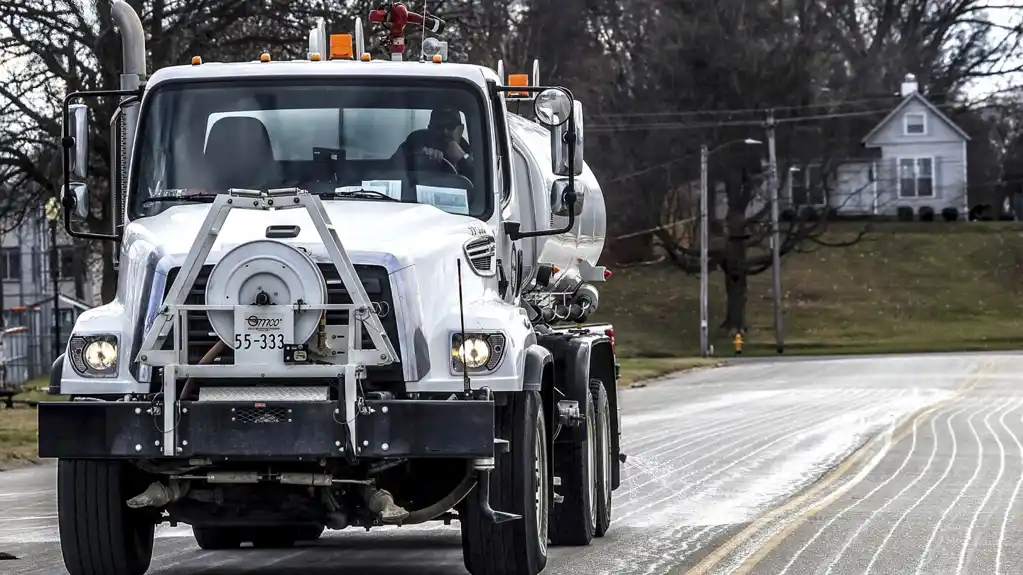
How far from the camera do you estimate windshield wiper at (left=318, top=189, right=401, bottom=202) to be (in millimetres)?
9688

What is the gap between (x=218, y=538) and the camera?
462 inches

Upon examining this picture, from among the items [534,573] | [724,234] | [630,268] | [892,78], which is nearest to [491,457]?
[534,573]

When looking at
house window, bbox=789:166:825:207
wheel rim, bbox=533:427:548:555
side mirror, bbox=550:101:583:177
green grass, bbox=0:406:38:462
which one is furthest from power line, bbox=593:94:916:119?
wheel rim, bbox=533:427:548:555

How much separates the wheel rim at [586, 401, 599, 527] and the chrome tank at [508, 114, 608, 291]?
113 centimetres

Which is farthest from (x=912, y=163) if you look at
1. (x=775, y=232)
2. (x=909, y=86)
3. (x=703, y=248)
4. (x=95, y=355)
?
(x=95, y=355)

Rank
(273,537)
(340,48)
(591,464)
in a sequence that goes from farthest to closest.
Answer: (273,537) → (591,464) → (340,48)

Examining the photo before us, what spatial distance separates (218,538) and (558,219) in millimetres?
3091

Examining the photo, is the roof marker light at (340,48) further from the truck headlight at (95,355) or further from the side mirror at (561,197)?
the truck headlight at (95,355)

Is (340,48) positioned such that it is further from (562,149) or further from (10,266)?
(10,266)

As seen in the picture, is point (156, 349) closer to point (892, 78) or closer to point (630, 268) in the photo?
point (630, 268)

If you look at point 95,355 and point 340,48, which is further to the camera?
point 340,48

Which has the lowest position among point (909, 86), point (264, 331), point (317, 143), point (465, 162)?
point (264, 331)

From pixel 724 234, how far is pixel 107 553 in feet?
194

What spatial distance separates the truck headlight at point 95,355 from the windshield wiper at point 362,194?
5.08 feet
